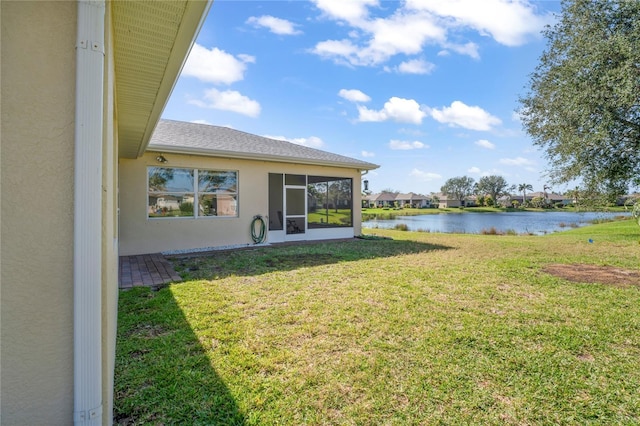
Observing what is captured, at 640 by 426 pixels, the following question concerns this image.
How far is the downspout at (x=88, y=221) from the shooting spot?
58.2 inches

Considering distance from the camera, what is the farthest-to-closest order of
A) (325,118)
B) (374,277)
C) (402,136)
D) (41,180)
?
(402,136) → (325,118) → (374,277) → (41,180)

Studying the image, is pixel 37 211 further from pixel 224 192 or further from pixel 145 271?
pixel 224 192

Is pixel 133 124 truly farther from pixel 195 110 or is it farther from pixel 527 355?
pixel 195 110

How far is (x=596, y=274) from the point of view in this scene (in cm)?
640

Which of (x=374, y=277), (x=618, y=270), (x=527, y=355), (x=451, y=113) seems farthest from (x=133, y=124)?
(x=451, y=113)

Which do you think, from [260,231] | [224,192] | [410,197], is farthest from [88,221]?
[410,197]

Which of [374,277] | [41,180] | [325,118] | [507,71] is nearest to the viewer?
[41,180]

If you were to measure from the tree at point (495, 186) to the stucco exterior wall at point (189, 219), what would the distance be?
82.4m

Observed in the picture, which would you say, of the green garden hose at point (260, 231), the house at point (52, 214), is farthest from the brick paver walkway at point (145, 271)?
the house at point (52, 214)

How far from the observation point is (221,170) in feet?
30.6

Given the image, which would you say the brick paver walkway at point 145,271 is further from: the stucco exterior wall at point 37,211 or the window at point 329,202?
the window at point 329,202

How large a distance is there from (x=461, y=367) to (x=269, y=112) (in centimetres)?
1417

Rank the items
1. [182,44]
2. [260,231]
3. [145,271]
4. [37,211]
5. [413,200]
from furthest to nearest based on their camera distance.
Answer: [413,200] < [260,231] < [145,271] < [182,44] < [37,211]

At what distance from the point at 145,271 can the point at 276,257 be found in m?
2.91
